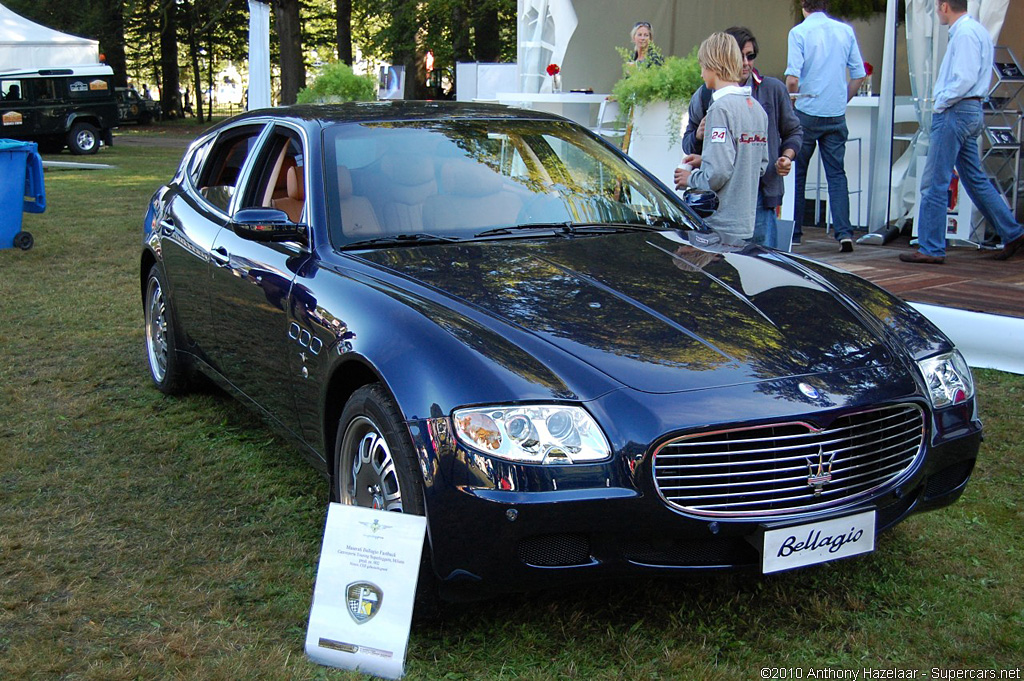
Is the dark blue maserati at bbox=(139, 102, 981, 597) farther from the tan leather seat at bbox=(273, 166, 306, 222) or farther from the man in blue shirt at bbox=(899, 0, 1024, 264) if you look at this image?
the man in blue shirt at bbox=(899, 0, 1024, 264)

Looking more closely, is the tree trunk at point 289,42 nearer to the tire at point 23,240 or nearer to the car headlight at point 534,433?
the tire at point 23,240

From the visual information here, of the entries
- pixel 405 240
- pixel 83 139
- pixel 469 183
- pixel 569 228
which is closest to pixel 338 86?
pixel 83 139

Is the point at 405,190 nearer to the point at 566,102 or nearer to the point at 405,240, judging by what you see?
the point at 405,240

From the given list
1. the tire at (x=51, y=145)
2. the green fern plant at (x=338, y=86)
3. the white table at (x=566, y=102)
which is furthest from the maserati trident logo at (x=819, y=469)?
the tire at (x=51, y=145)

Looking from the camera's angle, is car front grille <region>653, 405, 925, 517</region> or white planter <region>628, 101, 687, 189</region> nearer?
car front grille <region>653, 405, 925, 517</region>

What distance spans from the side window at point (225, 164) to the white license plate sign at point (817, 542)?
297cm

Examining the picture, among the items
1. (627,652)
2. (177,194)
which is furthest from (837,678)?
(177,194)

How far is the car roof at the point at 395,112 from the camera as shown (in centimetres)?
437

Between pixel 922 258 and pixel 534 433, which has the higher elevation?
pixel 534 433

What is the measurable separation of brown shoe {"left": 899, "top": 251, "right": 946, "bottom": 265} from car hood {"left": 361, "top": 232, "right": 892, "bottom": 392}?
447 cm

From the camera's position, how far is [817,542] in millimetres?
2930

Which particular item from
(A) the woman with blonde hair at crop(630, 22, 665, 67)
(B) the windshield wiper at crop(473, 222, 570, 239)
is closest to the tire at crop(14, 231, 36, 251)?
(A) the woman with blonde hair at crop(630, 22, 665, 67)

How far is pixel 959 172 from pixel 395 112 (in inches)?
202

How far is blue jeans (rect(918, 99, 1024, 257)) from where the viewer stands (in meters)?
7.77
